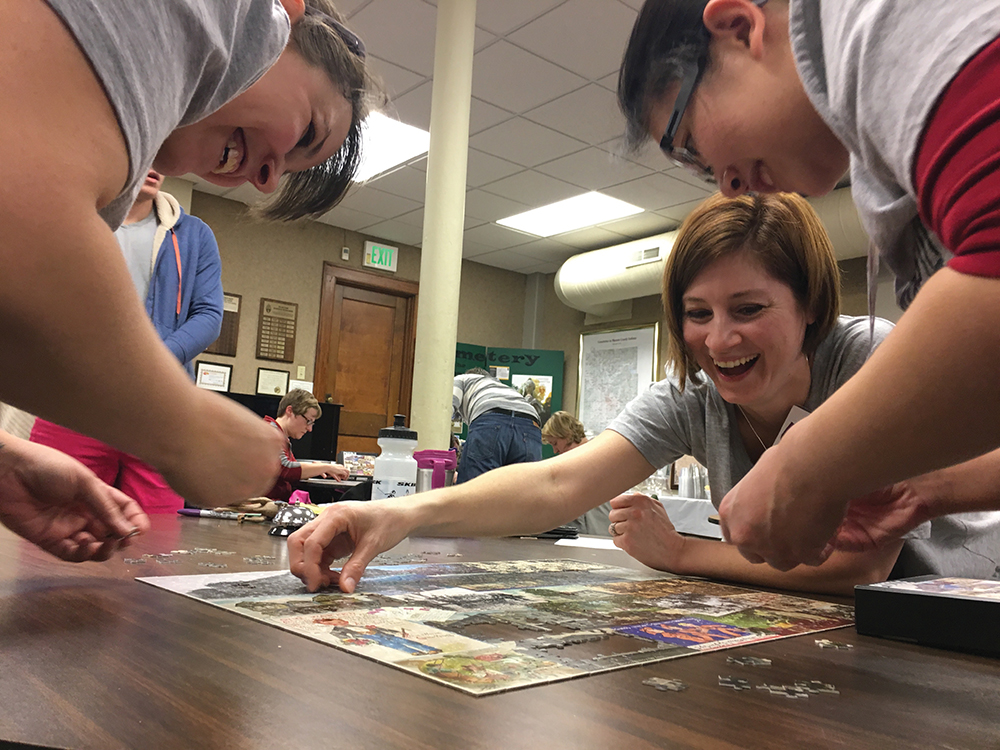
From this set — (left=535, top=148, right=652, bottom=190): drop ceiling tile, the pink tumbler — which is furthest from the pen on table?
(left=535, top=148, right=652, bottom=190): drop ceiling tile

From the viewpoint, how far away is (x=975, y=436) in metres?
0.45

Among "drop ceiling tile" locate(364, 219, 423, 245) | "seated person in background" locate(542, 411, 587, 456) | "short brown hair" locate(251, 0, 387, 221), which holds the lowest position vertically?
"seated person in background" locate(542, 411, 587, 456)

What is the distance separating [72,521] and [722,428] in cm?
117

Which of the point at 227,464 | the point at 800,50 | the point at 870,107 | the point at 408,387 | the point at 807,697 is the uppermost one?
the point at 408,387

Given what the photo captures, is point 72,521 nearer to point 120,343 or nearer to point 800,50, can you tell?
point 120,343

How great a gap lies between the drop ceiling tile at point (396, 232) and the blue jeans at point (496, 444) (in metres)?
2.90

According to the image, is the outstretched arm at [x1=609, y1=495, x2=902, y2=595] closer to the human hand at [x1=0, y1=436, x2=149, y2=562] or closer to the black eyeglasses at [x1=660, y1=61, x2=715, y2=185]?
the black eyeglasses at [x1=660, y1=61, x2=715, y2=185]

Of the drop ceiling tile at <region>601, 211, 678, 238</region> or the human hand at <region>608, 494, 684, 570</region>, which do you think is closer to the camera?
the human hand at <region>608, 494, 684, 570</region>

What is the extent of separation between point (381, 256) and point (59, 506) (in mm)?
5815

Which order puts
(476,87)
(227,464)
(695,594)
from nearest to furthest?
(227,464) → (695,594) → (476,87)

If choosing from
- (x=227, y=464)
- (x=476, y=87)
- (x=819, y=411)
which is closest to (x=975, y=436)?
(x=819, y=411)

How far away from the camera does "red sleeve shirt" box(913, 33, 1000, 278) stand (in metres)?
0.41

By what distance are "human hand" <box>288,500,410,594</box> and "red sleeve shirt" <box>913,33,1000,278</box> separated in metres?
0.75

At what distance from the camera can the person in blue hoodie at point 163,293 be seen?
1885 mm
